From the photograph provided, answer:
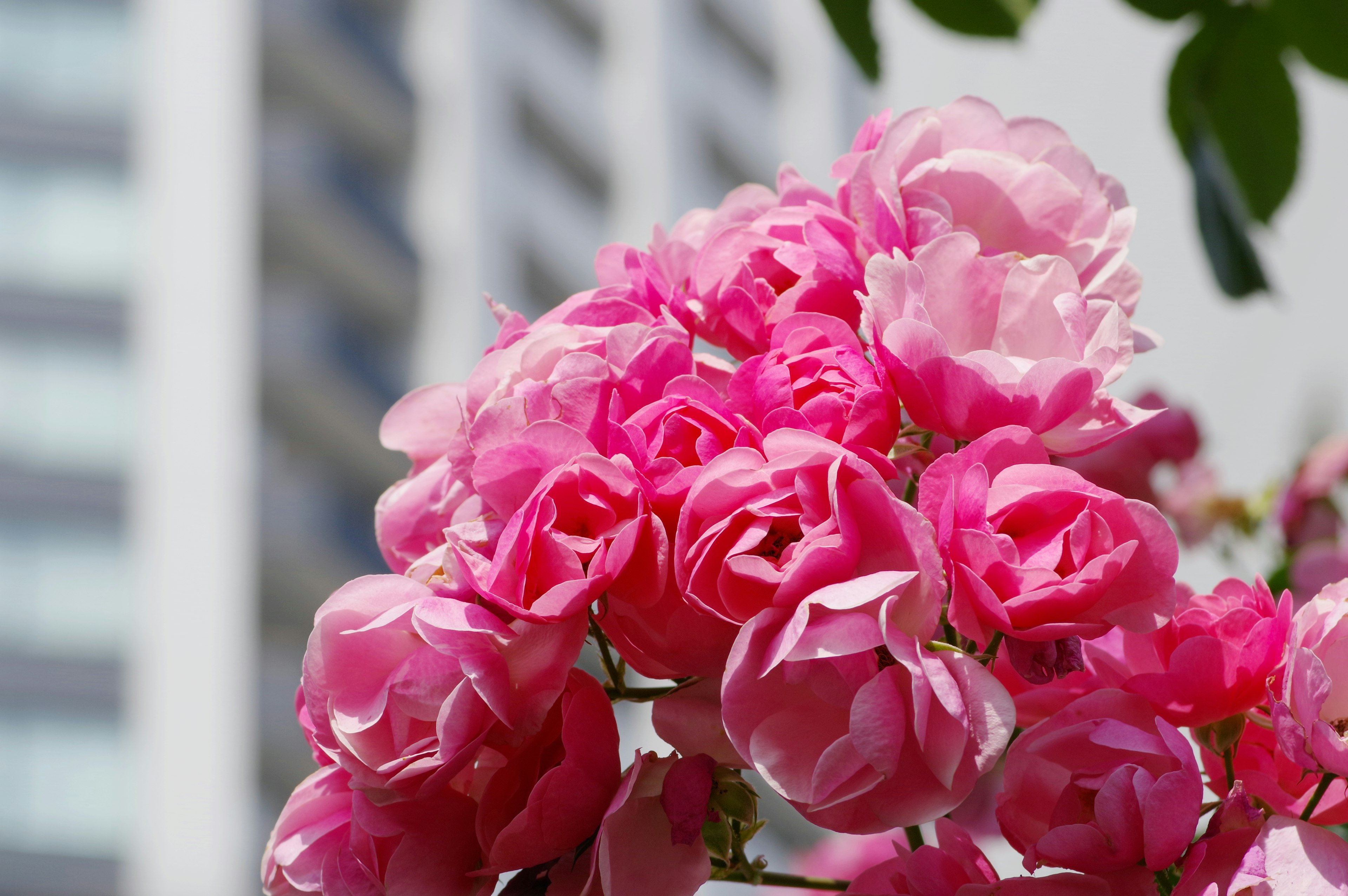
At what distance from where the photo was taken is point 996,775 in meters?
0.75

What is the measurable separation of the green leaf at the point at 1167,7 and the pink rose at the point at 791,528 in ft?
1.36

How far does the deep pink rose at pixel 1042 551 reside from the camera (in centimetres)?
24

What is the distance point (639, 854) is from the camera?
0.26 metres

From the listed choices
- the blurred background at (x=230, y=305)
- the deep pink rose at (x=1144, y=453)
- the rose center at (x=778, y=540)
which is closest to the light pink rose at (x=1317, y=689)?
the rose center at (x=778, y=540)

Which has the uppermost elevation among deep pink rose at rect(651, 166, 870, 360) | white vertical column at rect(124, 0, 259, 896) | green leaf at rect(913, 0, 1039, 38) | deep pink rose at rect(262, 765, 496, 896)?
green leaf at rect(913, 0, 1039, 38)

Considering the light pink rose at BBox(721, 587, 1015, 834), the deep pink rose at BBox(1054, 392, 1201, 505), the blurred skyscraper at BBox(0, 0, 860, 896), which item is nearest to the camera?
the light pink rose at BBox(721, 587, 1015, 834)

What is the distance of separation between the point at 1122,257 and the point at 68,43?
11889mm

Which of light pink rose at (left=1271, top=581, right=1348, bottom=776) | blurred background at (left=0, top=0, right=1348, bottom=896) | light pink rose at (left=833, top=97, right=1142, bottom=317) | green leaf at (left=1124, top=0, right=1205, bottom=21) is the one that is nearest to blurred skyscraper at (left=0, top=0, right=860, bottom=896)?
blurred background at (left=0, top=0, right=1348, bottom=896)

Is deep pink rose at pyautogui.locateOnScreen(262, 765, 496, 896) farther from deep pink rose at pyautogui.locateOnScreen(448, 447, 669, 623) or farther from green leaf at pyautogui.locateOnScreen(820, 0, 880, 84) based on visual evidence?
green leaf at pyautogui.locateOnScreen(820, 0, 880, 84)

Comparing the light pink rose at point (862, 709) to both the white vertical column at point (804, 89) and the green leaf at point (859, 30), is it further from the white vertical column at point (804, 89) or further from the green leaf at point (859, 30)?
the white vertical column at point (804, 89)

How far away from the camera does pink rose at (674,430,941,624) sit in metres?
Answer: 0.23

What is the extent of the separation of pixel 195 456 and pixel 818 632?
366 inches

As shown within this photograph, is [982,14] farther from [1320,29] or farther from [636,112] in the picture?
[636,112]

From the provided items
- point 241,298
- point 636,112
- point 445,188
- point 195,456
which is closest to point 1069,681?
point 195,456
